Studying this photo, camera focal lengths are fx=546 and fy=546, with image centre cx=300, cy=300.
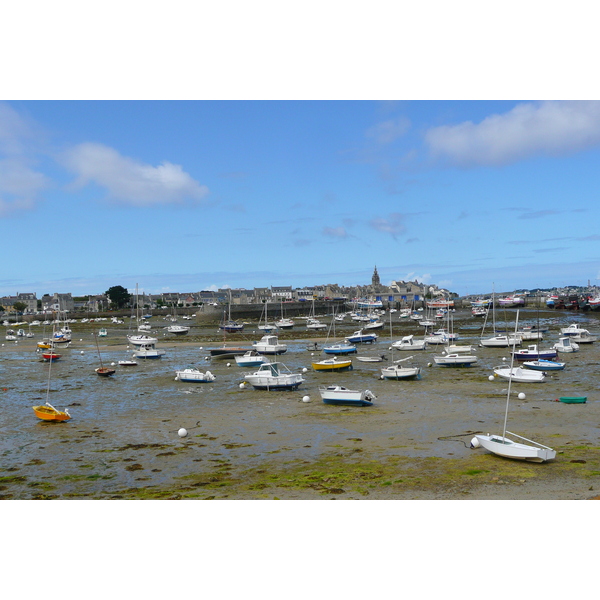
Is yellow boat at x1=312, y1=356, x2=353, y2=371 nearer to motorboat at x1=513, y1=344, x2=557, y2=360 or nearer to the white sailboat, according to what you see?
motorboat at x1=513, y1=344, x2=557, y2=360

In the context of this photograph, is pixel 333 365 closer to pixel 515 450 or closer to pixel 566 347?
pixel 566 347

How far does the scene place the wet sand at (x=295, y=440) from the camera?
1350 cm

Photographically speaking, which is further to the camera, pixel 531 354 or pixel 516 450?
pixel 531 354

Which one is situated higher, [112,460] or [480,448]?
[480,448]

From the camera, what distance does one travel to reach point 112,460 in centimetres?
1652

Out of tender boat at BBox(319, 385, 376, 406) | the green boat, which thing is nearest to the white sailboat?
tender boat at BBox(319, 385, 376, 406)

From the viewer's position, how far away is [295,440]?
728 inches

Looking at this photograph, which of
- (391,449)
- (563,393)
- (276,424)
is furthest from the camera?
(563,393)

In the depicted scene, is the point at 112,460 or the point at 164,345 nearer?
the point at 112,460

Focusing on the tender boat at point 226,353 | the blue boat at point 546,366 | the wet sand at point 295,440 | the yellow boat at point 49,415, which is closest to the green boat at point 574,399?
the wet sand at point 295,440

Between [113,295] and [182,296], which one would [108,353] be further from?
[182,296]

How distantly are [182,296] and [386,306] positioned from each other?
71849 mm

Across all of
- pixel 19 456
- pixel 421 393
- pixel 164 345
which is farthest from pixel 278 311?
pixel 19 456

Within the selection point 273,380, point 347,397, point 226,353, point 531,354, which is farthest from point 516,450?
point 226,353
